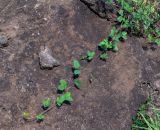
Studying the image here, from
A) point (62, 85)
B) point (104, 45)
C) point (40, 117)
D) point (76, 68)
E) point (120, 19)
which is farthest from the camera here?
point (120, 19)

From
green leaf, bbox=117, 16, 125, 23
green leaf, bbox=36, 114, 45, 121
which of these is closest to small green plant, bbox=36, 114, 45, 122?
green leaf, bbox=36, 114, 45, 121

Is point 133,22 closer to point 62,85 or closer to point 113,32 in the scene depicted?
point 113,32

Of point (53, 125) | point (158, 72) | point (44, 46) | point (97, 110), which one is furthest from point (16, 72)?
point (158, 72)

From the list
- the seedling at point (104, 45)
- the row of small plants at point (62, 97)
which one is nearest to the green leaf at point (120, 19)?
the seedling at point (104, 45)

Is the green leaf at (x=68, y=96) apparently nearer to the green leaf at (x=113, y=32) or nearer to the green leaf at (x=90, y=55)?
the green leaf at (x=90, y=55)

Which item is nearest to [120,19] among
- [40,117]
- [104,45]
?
[104,45]

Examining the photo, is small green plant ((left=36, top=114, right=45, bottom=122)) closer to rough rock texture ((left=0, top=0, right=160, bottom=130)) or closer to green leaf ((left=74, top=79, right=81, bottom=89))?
rough rock texture ((left=0, top=0, right=160, bottom=130))
